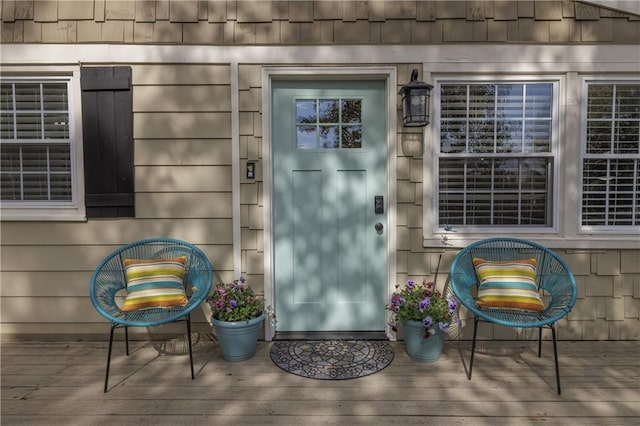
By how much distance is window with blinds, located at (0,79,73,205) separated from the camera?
2.72m

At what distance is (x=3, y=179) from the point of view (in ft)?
9.05

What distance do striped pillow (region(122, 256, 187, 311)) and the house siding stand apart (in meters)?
0.36

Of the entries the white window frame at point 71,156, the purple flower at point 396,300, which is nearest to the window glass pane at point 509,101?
the purple flower at point 396,300

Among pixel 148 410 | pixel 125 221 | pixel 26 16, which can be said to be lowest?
pixel 148 410

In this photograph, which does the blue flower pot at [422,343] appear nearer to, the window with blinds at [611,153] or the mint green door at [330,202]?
the mint green door at [330,202]

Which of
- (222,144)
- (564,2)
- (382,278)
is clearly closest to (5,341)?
(222,144)

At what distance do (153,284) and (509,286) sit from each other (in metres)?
2.20

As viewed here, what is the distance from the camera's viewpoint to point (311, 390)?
210 centimetres

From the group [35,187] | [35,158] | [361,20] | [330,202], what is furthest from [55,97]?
[361,20]

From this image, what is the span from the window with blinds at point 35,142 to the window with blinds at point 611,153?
3.80m

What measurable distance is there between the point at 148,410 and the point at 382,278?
5.56 ft

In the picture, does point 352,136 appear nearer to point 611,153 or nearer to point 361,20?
point 361,20

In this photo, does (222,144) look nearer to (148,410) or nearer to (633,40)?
(148,410)

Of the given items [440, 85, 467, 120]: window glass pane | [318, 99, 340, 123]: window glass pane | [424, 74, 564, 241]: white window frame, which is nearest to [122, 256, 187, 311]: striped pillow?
[318, 99, 340, 123]: window glass pane
